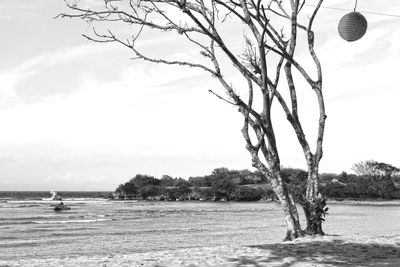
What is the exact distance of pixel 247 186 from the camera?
140000mm

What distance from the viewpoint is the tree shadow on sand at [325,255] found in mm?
10242

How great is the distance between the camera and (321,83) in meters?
15.9

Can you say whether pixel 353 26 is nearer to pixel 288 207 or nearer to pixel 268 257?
pixel 288 207

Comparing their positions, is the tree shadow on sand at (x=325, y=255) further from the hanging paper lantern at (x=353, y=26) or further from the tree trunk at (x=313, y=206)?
the hanging paper lantern at (x=353, y=26)

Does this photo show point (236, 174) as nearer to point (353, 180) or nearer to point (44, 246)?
point (353, 180)

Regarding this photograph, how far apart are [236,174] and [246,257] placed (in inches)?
6060

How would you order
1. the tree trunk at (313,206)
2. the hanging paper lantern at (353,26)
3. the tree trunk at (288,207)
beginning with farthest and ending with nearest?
1. the tree trunk at (313,206)
2. the tree trunk at (288,207)
3. the hanging paper lantern at (353,26)

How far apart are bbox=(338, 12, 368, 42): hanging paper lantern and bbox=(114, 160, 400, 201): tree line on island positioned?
9439 cm

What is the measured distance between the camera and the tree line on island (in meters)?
123

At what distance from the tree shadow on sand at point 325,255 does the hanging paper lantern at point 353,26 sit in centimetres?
511

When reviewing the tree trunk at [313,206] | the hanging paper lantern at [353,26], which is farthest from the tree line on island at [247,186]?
the hanging paper lantern at [353,26]

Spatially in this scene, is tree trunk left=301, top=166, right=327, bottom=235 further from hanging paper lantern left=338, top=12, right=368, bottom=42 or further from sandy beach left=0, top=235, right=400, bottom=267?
hanging paper lantern left=338, top=12, right=368, bottom=42

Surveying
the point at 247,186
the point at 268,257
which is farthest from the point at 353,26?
the point at 247,186

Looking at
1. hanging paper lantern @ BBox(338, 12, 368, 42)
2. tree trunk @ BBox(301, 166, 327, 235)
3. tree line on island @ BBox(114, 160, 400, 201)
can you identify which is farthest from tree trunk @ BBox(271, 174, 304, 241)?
tree line on island @ BBox(114, 160, 400, 201)
